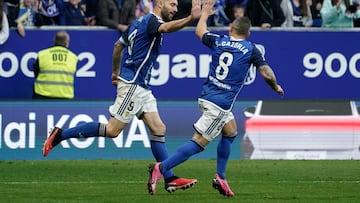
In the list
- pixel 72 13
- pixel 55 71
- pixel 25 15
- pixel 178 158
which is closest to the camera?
pixel 178 158

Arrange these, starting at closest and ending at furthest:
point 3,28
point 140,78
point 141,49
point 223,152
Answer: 1. point 223,152
2. point 141,49
3. point 140,78
4. point 3,28

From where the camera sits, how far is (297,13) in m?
23.1

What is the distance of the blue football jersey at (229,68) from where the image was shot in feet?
44.6

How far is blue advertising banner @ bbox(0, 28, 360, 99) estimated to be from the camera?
72.6ft

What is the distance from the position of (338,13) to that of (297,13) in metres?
0.89

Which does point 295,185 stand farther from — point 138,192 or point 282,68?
point 282,68

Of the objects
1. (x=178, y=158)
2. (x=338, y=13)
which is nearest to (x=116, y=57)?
(x=178, y=158)

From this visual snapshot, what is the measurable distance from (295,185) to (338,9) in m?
8.24

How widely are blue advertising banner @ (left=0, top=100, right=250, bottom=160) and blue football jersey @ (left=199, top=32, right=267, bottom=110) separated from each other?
A: 21.5 ft

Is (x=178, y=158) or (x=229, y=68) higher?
(x=229, y=68)

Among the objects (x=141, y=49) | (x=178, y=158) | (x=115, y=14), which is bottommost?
(x=115, y=14)

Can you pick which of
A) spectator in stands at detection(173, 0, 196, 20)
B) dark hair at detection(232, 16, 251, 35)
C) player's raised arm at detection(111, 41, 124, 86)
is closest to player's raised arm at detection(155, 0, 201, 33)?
dark hair at detection(232, 16, 251, 35)

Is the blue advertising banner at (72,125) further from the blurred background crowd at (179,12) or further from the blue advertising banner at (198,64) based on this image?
the blurred background crowd at (179,12)

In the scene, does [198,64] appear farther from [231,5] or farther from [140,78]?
[140,78]
